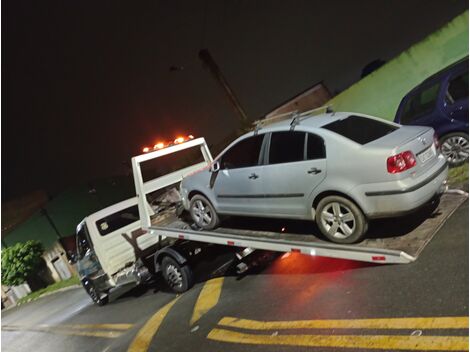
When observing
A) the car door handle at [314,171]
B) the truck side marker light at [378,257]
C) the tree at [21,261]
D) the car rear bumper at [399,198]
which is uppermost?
the tree at [21,261]

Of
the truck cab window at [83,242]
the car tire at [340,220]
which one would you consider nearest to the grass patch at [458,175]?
the car tire at [340,220]

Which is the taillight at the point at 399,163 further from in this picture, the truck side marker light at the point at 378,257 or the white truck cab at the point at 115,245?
the white truck cab at the point at 115,245

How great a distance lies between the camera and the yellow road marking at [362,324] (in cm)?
315

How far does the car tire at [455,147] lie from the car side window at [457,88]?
57 cm

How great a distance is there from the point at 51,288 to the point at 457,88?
51.5ft

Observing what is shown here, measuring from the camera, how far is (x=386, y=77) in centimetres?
1004

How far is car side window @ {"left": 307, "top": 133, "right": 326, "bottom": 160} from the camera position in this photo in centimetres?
421

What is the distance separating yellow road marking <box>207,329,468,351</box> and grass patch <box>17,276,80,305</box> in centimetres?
1084

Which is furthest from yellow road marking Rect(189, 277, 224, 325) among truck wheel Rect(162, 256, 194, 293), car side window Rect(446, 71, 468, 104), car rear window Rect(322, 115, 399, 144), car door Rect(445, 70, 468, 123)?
car side window Rect(446, 71, 468, 104)

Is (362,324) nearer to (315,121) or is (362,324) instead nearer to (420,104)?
(315,121)

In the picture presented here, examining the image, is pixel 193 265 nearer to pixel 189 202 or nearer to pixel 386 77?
pixel 189 202

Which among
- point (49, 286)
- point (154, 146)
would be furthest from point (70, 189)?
point (154, 146)

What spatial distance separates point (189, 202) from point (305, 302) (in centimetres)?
245

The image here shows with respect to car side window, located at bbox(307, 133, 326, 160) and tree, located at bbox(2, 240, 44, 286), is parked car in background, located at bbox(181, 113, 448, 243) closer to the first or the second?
car side window, located at bbox(307, 133, 326, 160)
